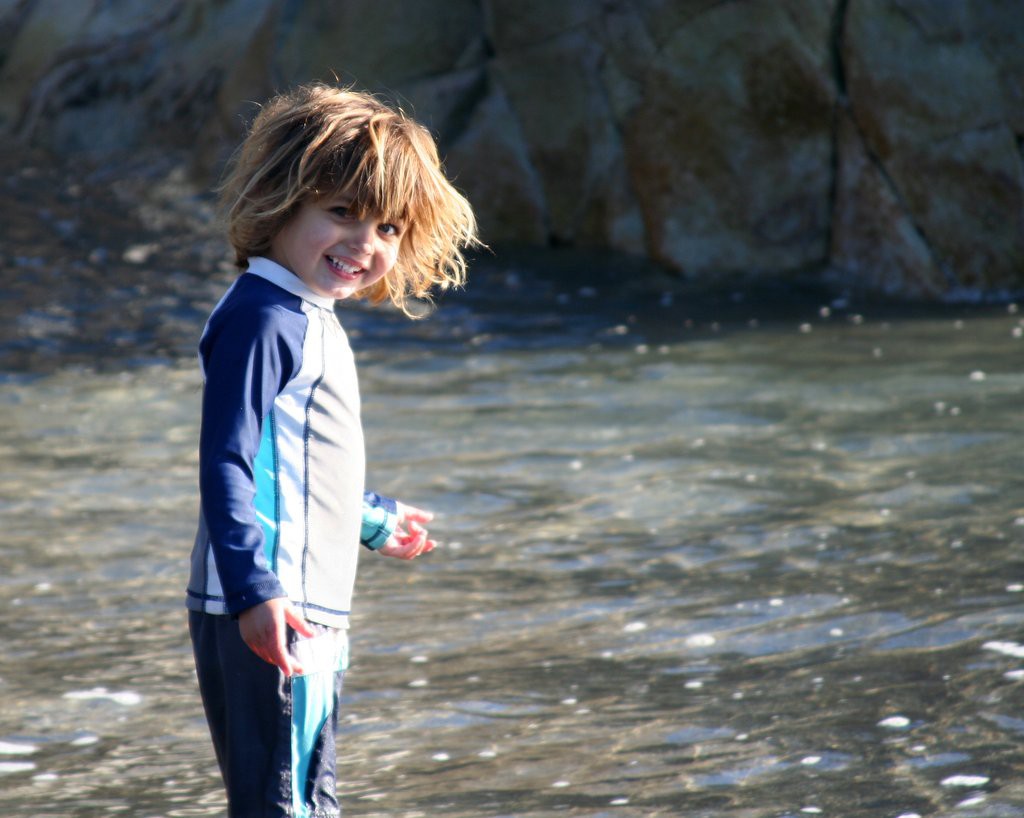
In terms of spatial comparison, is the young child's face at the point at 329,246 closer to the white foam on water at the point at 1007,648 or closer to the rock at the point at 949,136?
the white foam on water at the point at 1007,648

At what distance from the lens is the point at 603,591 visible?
4.27 meters

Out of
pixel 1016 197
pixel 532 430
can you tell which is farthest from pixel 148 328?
pixel 1016 197

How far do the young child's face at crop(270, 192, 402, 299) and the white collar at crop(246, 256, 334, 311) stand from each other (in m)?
0.01

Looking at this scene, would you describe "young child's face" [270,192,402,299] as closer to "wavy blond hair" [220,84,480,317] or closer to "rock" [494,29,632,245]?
"wavy blond hair" [220,84,480,317]

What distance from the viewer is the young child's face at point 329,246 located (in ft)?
7.39

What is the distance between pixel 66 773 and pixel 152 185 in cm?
1043

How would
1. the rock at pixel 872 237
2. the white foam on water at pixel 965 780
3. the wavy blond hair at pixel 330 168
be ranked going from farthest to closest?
the rock at pixel 872 237 → the white foam on water at pixel 965 780 → the wavy blond hair at pixel 330 168

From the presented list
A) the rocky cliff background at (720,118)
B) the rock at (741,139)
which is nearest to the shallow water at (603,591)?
the rocky cliff background at (720,118)

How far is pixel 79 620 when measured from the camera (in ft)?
13.5

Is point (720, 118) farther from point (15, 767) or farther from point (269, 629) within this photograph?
point (269, 629)

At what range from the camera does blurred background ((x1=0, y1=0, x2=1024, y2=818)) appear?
10.5 ft

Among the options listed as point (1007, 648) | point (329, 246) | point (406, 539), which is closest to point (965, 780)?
point (1007, 648)

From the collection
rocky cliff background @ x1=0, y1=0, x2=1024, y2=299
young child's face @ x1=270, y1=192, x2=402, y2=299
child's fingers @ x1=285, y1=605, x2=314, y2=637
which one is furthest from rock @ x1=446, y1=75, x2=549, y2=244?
child's fingers @ x1=285, y1=605, x2=314, y2=637

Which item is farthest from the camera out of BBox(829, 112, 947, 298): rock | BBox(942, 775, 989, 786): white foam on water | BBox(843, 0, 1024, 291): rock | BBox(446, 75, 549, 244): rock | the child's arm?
BBox(446, 75, 549, 244): rock
